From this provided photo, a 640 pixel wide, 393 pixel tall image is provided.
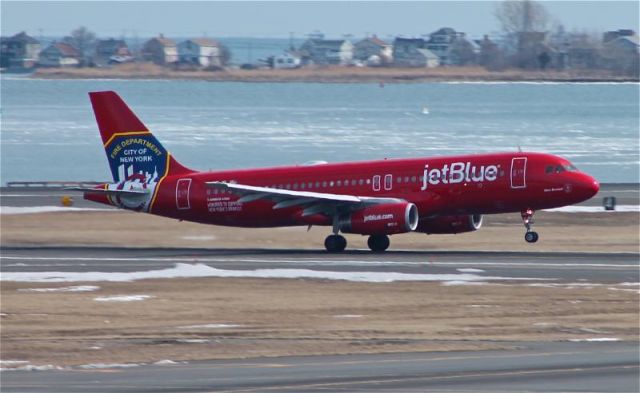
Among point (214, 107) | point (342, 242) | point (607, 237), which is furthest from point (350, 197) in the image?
point (214, 107)

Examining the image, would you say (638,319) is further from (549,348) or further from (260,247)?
(260,247)

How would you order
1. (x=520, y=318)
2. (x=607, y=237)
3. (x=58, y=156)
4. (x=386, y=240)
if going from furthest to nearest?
(x=58, y=156)
(x=607, y=237)
(x=386, y=240)
(x=520, y=318)

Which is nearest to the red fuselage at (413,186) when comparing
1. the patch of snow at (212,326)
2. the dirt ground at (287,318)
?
the dirt ground at (287,318)

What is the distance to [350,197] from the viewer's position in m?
47.4

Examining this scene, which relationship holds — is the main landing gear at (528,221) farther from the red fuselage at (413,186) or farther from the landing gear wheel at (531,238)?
the red fuselage at (413,186)

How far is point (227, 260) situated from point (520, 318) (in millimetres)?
15239

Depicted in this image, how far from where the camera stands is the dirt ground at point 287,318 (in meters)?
27.5

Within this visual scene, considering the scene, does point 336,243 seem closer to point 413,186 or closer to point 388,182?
point 388,182

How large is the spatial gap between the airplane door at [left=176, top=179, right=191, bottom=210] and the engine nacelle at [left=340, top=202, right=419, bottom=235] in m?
6.69

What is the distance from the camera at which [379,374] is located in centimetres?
2373

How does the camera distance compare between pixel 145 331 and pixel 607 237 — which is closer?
pixel 145 331

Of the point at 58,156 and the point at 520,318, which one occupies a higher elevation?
the point at 520,318

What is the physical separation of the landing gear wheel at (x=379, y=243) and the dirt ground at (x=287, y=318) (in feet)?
29.9

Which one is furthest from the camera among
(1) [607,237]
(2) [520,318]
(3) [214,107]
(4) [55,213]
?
(3) [214,107]
